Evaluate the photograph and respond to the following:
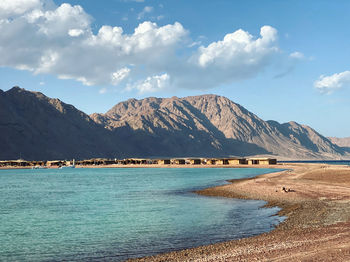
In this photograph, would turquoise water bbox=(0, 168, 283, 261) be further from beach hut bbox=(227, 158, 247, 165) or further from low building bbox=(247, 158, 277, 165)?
beach hut bbox=(227, 158, 247, 165)

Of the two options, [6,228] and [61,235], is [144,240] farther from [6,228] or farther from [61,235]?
[6,228]

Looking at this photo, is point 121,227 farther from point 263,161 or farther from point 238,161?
point 238,161

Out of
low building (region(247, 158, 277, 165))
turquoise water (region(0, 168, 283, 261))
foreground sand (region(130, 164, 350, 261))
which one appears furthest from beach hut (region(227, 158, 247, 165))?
foreground sand (region(130, 164, 350, 261))

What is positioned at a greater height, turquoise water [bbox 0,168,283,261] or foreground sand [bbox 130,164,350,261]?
foreground sand [bbox 130,164,350,261]

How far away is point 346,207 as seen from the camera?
31.0m

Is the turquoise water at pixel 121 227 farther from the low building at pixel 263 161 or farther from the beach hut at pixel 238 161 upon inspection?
the beach hut at pixel 238 161

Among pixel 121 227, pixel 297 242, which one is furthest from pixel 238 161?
pixel 297 242

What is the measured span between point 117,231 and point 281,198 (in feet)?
74.5

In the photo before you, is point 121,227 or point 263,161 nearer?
point 121,227

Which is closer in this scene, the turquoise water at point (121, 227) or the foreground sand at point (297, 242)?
the foreground sand at point (297, 242)

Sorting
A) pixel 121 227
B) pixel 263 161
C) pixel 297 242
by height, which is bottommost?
pixel 121 227

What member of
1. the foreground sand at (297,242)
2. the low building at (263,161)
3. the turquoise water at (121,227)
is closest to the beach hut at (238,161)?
the low building at (263,161)

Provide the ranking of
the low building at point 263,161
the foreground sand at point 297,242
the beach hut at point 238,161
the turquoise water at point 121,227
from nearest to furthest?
the foreground sand at point 297,242 < the turquoise water at point 121,227 < the low building at point 263,161 < the beach hut at point 238,161

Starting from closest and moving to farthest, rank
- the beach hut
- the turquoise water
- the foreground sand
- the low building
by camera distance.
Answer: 1. the foreground sand
2. the turquoise water
3. the low building
4. the beach hut
